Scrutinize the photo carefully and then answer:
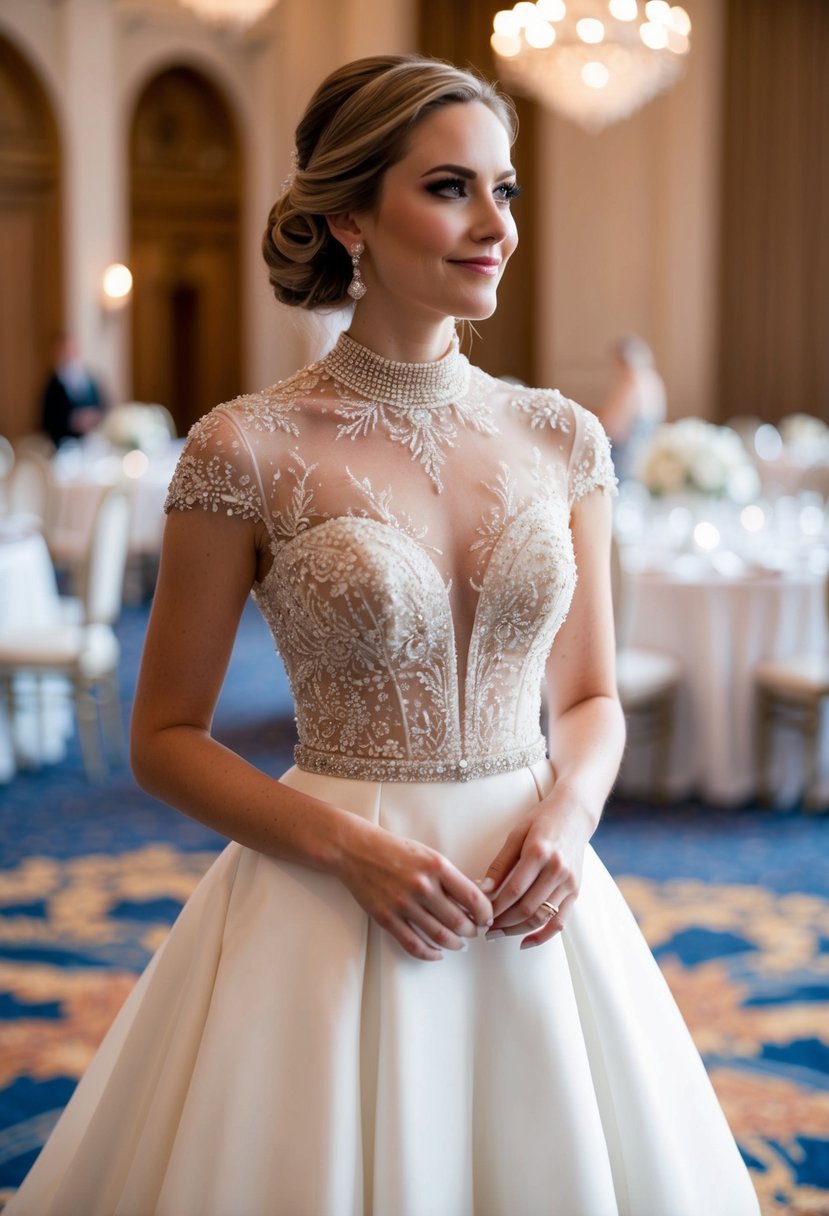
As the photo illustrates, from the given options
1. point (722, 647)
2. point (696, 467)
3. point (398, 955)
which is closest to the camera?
point (398, 955)

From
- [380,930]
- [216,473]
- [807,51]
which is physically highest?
[807,51]

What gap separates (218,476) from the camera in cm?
165

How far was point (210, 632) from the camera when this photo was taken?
1666 millimetres

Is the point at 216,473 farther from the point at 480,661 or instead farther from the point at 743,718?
the point at 743,718

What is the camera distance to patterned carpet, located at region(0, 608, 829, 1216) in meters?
3.15

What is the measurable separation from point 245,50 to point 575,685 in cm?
1226

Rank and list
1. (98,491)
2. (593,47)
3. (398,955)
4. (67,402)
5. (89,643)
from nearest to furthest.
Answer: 1. (398,955)
2. (89,643)
3. (593,47)
4. (98,491)
5. (67,402)

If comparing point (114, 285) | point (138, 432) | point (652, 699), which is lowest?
point (652, 699)

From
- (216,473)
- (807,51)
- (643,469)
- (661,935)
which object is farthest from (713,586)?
(807,51)

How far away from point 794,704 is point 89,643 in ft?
9.08

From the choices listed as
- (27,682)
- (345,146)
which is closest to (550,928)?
(345,146)

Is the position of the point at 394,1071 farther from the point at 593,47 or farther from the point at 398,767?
the point at 593,47

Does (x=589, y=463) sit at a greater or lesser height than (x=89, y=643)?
greater

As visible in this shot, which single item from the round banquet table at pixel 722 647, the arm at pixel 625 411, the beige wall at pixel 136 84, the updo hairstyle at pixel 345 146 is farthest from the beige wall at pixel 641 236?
the updo hairstyle at pixel 345 146
